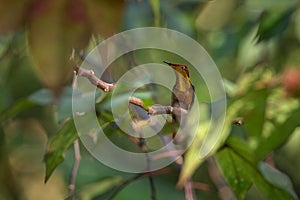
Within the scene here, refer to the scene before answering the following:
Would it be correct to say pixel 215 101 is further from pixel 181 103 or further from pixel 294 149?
pixel 294 149

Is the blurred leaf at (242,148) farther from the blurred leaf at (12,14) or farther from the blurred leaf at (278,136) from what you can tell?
the blurred leaf at (12,14)

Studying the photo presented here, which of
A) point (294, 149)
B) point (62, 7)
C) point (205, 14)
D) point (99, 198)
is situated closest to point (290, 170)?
point (294, 149)

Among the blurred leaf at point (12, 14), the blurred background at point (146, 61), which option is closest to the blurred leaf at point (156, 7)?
the blurred background at point (146, 61)

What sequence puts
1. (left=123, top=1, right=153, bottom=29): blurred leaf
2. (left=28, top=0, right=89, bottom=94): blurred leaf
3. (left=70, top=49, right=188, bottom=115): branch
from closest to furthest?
(left=28, top=0, right=89, bottom=94): blurred leaf < (left=70, top=49, right=188, bottom=115): branch < (left=123, top=1, right=153, bottom=29): blurred leaf

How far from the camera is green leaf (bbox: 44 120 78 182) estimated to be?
678mm

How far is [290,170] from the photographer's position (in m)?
1.44

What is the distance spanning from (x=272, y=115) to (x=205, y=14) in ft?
1.35

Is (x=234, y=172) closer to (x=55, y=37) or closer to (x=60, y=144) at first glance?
(x=60, y=144)

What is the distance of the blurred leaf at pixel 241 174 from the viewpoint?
706 mm

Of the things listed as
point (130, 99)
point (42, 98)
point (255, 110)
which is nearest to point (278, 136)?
point (255, 110)

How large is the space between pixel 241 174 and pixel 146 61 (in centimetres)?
19

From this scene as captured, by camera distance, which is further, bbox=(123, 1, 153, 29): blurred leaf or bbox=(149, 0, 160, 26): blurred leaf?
bbox=(123, 1, 153, 29): blurred leaf

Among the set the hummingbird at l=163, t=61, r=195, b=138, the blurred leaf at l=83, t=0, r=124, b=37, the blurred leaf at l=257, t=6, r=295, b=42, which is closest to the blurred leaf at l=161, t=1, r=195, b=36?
the blurred leaf at l=257, t=6, r=295, b=42

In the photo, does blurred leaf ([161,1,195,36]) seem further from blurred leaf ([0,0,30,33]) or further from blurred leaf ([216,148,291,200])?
blurred leaf ([0,0,30,33])
